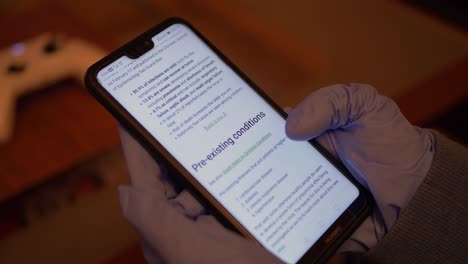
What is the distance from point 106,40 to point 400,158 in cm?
80

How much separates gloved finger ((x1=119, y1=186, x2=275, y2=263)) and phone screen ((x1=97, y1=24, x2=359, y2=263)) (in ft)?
0.08

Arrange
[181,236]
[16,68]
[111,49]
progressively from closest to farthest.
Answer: [181,236]
[16,68]
[111,49]

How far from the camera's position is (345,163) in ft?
1.78

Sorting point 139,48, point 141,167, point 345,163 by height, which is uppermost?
point 139,48

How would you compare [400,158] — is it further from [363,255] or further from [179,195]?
[179,195]

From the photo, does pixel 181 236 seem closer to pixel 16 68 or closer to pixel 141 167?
pixel 141 167

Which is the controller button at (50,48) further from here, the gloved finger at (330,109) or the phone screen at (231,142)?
the gloved finger at (330,109)

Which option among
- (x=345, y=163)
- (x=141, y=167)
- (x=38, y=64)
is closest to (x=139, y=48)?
(x=141, y=167)

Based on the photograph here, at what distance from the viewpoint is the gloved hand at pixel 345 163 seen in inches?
17.9

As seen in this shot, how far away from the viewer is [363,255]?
1.65 feet

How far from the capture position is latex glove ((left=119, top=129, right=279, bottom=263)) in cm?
45

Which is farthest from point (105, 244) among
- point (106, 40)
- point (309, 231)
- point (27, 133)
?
point (309, 231)

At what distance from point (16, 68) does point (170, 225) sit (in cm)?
66

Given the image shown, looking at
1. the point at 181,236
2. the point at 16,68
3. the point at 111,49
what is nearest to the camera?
the point at 181,236
